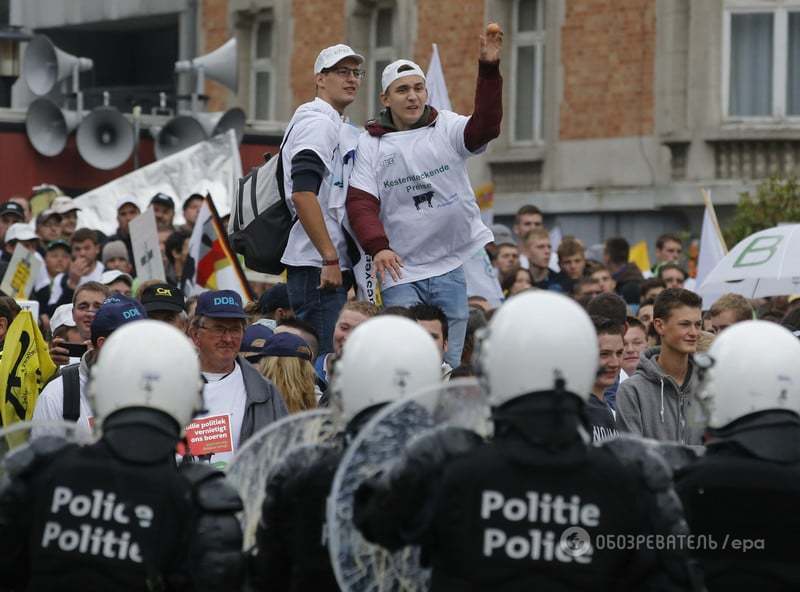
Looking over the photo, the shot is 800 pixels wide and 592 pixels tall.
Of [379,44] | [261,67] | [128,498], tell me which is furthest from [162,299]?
[261,67]

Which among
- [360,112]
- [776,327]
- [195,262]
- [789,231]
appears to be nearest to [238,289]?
[195,262]

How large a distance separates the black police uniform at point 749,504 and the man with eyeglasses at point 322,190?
3.80 m

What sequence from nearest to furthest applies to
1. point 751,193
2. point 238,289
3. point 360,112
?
point 238,289
point 751,193
point 360,112

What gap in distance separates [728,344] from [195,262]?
350 inches

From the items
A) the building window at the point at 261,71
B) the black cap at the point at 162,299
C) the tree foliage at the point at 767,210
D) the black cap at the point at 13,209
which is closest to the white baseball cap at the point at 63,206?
the black cap at the point at 13,209

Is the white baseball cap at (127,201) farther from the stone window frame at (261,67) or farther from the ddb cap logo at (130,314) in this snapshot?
the stone window frame at (261,67)

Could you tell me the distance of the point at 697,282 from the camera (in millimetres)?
15812

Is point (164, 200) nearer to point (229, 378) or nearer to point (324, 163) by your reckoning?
point (324, 163)

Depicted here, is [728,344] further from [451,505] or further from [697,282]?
[697,282]

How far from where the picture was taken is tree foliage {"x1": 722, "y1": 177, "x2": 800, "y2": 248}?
20.7m

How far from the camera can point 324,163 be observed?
959cm

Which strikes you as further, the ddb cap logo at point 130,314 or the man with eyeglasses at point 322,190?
the man with eyeglasses at point 322,190

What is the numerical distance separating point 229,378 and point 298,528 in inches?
116

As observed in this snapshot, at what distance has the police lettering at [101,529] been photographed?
5.43 metres
